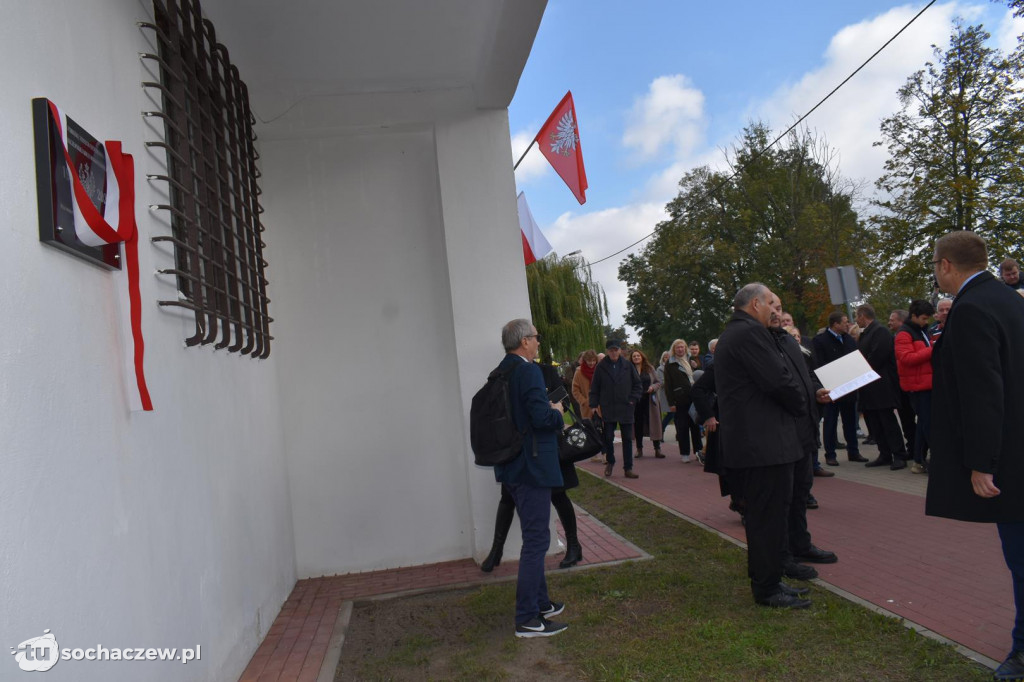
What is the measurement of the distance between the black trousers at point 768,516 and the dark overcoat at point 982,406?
3.79 ft

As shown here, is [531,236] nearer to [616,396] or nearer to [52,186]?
[616,396]

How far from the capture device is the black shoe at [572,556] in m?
6.42

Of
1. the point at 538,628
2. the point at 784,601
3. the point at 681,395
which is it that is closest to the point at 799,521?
the point at 784,601

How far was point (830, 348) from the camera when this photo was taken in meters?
10.1

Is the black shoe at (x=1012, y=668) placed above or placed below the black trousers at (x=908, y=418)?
below

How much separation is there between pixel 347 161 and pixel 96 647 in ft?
17.0

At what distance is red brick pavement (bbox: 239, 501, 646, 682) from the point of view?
462cm

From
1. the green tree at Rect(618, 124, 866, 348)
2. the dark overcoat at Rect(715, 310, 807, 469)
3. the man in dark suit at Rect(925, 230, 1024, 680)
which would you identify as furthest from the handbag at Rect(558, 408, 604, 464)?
the green tree at Rect(618, 124, 866, 348)

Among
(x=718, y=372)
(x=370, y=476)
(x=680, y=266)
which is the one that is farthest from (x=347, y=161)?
(x=680, y=266)

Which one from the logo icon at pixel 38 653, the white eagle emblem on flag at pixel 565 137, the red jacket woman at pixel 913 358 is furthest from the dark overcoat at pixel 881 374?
the logo icon at pixel 38 653

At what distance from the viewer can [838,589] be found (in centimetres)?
511

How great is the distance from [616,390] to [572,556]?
16.5ft

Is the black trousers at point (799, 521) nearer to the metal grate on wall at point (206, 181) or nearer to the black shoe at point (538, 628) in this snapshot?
the black shoe at point (538, 628)

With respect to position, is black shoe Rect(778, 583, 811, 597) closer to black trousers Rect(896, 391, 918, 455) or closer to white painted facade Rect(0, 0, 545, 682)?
white painted facade Rect(0, 0, 545, 682)
